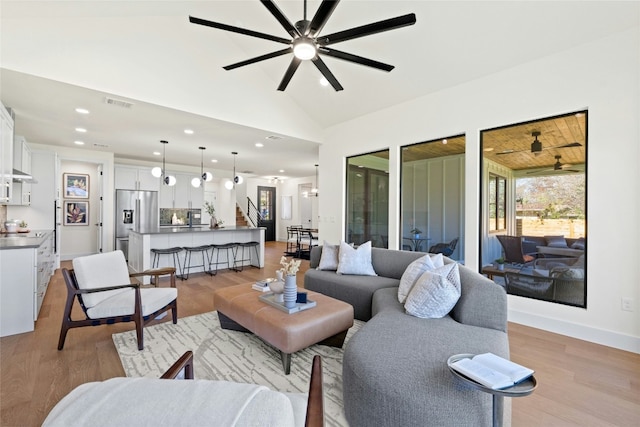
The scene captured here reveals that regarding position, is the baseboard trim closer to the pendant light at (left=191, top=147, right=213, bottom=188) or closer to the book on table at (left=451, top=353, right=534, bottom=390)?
the book on table at (left=451, top=353, right=534, bottom=390)

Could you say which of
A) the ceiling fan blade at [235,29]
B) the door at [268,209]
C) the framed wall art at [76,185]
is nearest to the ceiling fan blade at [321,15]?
the ceiling fan blade at [235,29]

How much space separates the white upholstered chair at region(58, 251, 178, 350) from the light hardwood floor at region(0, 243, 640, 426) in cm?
28

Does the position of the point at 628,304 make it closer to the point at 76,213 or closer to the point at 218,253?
the point at 218,253

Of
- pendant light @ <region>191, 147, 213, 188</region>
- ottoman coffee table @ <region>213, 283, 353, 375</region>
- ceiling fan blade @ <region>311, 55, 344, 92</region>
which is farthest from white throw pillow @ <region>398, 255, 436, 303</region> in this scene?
pendant light @ <region>191, 147, 213, 188</region>

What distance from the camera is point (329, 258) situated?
4.41m

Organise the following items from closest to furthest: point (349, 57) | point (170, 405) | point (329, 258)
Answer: point (170, 405) < point (349, 57) < point (329, 258)


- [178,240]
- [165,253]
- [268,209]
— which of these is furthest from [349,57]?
[268,209]

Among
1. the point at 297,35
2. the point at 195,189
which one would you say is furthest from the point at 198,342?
the point at 195,189

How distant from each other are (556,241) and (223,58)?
17.3 ft

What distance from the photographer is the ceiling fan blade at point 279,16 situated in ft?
6.95

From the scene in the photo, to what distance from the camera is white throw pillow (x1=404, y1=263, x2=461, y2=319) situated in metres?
2.49

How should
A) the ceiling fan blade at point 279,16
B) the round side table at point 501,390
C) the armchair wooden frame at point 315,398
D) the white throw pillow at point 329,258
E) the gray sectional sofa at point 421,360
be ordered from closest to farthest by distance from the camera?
the armchair wooden frame at point 315,398 < the round side table at point 501,390 < the gray sectional sofa at point 421,360 < the ceiling fan blade at point 279,16 < the white throw pillow at point 329,258

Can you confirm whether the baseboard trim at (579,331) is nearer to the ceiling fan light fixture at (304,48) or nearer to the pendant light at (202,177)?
the ceiling fan light fixture at (304,48)

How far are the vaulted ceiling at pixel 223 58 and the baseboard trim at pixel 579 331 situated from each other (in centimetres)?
224
